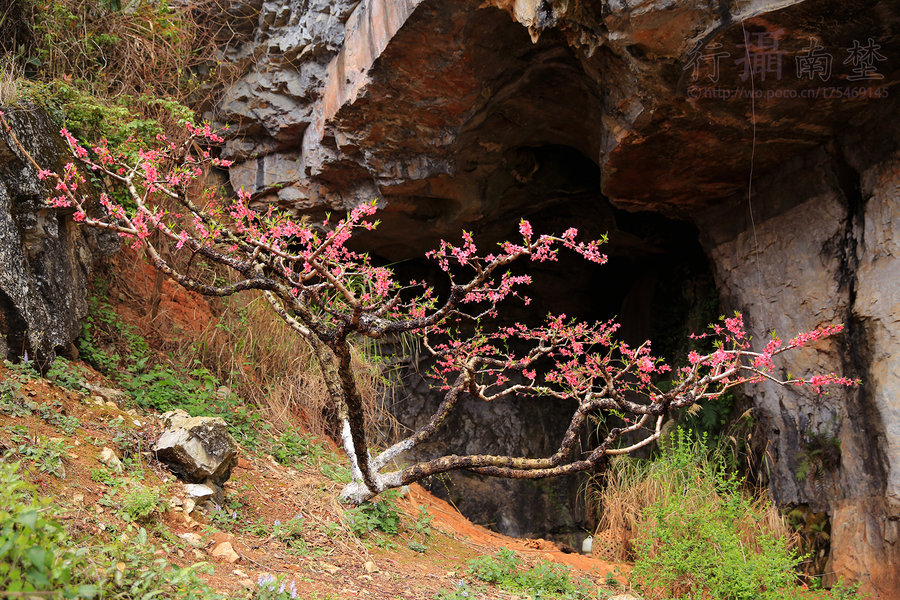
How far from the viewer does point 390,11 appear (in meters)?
4.31

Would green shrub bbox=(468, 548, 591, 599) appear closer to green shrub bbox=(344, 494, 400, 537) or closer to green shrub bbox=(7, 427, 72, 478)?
green shrub bbox=(344, 494, 400, 537)

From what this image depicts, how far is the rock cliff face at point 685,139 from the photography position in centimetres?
341

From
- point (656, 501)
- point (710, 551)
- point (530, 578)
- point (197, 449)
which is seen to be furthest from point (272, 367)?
point (710, 551)

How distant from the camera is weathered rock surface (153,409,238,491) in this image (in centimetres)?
319

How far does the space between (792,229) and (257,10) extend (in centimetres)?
530

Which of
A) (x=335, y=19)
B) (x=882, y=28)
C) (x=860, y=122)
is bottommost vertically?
(x=860, y=122)

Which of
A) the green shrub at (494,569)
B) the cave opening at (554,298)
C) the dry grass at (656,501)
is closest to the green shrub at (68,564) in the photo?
the green shrub at (494,569)

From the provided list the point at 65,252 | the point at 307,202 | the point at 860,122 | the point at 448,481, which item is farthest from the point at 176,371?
the point at 860,122

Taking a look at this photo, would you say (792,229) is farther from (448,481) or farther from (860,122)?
(448,481)

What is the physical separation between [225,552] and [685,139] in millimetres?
3650

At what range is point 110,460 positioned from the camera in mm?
2977

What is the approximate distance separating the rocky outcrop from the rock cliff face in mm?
2181

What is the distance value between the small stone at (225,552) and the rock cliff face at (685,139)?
10.4 ft

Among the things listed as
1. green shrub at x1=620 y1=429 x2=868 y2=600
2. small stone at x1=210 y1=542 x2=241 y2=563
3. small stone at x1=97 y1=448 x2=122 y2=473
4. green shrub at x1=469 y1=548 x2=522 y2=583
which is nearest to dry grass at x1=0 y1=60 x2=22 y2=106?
small stone at x1=97 y1=448 x2=122 y2=473
